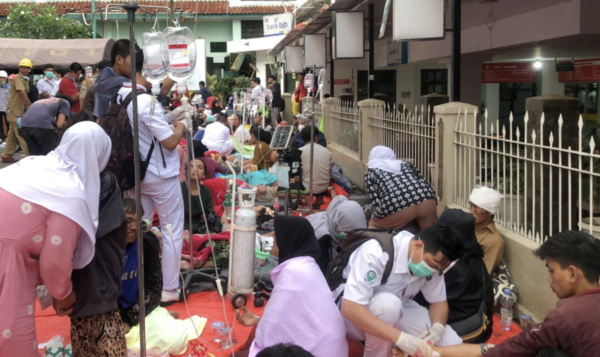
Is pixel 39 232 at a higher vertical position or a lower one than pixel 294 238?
higher

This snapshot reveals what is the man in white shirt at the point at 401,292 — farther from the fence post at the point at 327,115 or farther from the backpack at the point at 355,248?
the fence post at the point at 327,115

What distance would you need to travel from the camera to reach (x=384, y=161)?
242 inches

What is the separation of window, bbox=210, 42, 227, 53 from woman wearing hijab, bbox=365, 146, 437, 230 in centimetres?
2470

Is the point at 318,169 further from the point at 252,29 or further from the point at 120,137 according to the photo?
the point at 252,29

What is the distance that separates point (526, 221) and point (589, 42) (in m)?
5.28

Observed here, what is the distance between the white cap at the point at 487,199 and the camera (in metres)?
4.91

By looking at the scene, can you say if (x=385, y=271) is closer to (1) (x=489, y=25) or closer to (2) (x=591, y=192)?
(2) (x=591, y=192)

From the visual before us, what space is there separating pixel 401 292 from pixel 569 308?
1.18 m

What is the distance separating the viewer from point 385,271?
3.62 metres

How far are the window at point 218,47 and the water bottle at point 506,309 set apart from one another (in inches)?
1037

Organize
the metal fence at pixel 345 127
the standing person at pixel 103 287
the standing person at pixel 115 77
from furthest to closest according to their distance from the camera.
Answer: the metal fence at pixel 345 127
the standing person at pixel 115 77
the standing person at pixel 103 287

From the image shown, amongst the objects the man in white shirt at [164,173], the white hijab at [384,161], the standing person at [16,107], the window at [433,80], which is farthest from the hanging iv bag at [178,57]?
the window at [433,80]

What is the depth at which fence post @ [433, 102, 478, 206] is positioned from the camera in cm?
592

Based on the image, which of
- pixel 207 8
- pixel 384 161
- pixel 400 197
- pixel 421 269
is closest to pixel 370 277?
pixel 421 269
